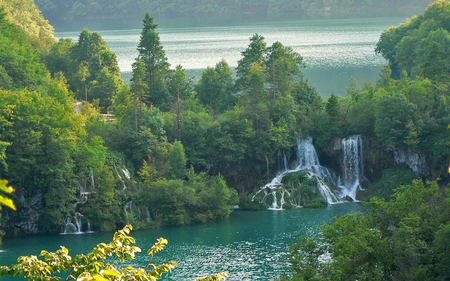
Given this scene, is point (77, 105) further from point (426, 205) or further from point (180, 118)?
point (426, 205)

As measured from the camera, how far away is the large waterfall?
59094mm

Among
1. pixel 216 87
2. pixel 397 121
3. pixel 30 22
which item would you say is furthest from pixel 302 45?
pixel 397 121

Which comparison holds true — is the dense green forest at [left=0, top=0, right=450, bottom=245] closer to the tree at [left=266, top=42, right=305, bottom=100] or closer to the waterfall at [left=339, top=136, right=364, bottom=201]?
the tree at [left=266, top=42, right=305, bottom=100]

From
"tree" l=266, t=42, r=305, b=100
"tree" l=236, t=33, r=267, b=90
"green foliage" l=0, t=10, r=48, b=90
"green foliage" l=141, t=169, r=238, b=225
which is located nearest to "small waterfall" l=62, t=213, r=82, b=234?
"green foliage" l=141, t=169, r=238, b=225

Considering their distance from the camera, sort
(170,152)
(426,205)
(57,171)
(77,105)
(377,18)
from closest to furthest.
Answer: (426,205)
(57,171)
(170,152)
(77,105)
(377,18)

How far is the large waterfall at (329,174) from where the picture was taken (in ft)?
194

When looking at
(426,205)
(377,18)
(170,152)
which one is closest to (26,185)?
(170,152)

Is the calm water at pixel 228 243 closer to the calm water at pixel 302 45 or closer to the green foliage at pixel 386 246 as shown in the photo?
the green foliage at pixel 386 246

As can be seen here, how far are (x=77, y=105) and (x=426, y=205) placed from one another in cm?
3585

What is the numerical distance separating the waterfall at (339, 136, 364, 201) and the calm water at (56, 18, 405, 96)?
988 inches

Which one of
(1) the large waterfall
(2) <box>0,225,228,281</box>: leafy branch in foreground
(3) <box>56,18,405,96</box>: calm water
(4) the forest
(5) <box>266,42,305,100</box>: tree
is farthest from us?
(3) <box>56,18,405,96</box>: calm water

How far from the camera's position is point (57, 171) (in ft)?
174

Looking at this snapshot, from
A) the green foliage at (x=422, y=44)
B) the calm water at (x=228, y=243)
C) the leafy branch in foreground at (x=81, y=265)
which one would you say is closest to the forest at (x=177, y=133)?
the green foliage at (x=422, y=44)

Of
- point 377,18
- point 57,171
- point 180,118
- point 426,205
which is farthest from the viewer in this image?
point 377,18
